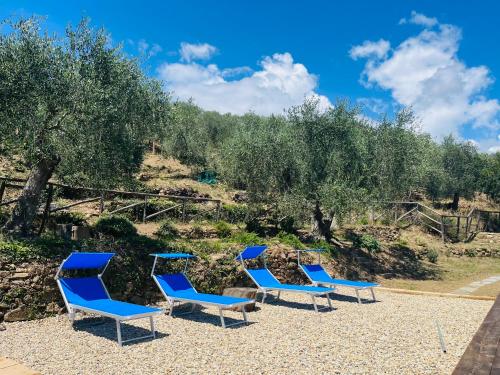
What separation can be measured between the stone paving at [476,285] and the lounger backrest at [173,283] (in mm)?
8878

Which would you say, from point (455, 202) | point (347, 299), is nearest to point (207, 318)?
point (347, 299)

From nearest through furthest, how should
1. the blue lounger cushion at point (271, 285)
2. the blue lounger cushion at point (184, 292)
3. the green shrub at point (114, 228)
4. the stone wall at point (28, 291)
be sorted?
the stone wall at point (28, 291) < the blue lounger cushion at point (184, 292) < the blue lounger cushion at point (271, 285) < the green shrub at point (114, 228)

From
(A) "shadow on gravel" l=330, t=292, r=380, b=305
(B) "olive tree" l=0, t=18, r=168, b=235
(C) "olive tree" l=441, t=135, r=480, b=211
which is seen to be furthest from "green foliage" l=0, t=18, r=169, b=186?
(C) "olive tree" l=441, t=135, r=480, b=211

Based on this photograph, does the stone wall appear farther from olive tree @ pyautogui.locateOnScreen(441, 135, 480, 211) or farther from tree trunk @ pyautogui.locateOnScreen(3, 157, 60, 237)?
olive tree @ pyautogui.locateOnScreen(441, 135, 480, 211)

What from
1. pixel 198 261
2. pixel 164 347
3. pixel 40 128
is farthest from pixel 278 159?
pixel 164 347

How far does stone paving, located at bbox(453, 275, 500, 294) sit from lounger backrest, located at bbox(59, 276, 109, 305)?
35.3 feet

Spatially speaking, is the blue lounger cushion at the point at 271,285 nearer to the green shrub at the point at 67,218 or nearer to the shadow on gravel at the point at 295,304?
the shadow on gravel at the point at 295,304

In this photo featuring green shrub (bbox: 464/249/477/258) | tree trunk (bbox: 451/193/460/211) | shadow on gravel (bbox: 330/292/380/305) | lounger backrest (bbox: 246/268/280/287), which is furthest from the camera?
tree trunk (bbox: 451/193/460/211)

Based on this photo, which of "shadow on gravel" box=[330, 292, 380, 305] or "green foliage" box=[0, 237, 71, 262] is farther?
"shadow on gravel" box=[330, 292, 380, 305]

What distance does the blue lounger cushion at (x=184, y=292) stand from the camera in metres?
7.99

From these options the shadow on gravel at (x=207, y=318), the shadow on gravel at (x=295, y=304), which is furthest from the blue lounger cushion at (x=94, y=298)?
the shadow on gravel at (x=295, y=304)

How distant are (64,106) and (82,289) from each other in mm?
3813

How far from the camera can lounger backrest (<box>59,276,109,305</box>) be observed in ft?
24.3

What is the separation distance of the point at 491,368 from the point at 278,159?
12913 mm
